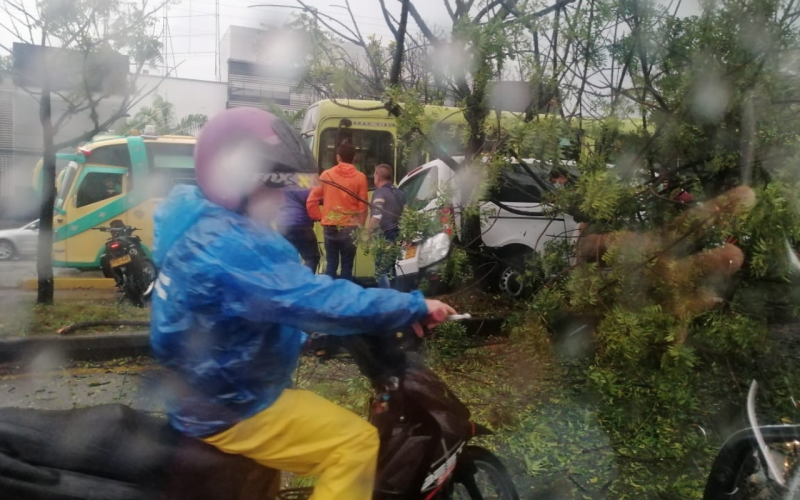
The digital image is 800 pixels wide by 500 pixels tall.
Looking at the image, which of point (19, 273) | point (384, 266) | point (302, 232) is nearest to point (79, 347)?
point (302, 232)

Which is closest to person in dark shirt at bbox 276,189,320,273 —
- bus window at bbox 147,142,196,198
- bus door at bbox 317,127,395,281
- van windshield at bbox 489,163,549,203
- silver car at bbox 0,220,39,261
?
bus door at bbox 317,127,395,281

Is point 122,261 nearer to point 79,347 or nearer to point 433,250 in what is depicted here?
point 79,347

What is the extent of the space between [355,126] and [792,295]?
5.87m

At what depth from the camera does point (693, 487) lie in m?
3.36

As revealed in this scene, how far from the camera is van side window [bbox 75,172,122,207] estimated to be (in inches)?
375

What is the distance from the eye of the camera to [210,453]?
6.23 ft

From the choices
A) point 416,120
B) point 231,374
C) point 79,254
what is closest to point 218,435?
point 231,374

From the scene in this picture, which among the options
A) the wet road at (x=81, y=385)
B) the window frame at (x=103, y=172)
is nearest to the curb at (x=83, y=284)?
the window frame at (x=103, y=172)

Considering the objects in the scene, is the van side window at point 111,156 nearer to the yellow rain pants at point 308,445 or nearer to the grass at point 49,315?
the grass at point 49,315

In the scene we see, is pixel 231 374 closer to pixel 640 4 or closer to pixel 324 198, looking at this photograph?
pixel 640 4

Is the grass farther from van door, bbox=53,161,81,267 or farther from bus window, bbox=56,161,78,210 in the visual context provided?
bus window, bbox=56,161,78,210

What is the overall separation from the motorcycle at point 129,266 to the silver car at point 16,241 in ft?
17.4

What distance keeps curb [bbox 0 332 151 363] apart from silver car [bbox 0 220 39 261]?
800 cm

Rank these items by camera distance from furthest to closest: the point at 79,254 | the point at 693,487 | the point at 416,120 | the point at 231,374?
the point at 79,254
the point at 416,120
the point at 693,487
the point at 231,374
